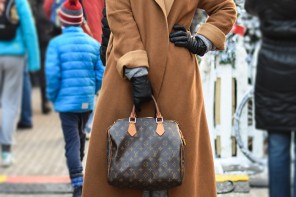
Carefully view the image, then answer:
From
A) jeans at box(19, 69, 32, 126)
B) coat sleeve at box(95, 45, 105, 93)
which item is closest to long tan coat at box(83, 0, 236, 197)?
coat sleeve at box(95, 45, 105, 93)

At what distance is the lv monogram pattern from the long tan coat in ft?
0.74

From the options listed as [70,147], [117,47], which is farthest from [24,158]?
[117,47]

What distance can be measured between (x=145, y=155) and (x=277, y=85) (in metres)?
0.79

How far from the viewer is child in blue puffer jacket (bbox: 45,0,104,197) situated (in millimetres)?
5688

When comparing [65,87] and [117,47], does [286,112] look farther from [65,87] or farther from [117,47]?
[65,87]

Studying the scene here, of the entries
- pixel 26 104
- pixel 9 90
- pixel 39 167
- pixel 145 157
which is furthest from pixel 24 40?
pixel 145 157

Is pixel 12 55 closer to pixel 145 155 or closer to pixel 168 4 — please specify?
pixel 168 4

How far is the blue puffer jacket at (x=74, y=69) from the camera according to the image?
568 cm

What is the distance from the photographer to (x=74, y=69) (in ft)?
18.7

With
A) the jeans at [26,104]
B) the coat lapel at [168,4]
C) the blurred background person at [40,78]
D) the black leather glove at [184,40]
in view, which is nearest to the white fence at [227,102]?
the black leather glove at [184,40]

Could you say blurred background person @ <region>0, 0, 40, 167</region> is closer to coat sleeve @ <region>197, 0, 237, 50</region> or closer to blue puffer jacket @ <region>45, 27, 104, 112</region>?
blue puffer jacket @ <region>45, 27, 104, 112</region>

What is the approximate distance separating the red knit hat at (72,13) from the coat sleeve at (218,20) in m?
1.43

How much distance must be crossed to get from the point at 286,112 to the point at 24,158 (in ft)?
14.6

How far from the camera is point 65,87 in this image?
18.9 ft
